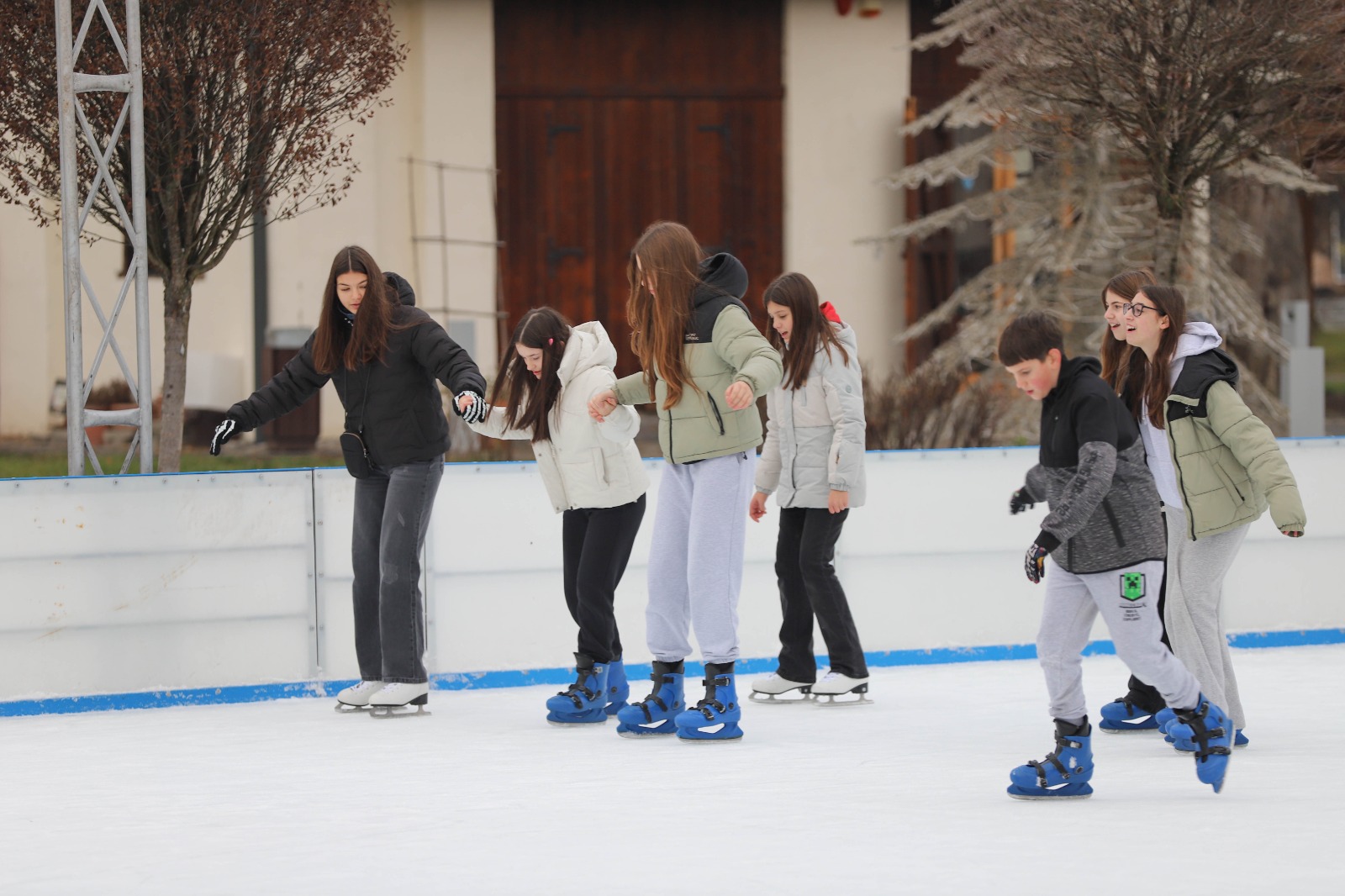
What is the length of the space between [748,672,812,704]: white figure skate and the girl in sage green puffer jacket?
5.19ft

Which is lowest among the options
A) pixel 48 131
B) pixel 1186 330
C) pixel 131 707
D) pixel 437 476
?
pixel 131 707

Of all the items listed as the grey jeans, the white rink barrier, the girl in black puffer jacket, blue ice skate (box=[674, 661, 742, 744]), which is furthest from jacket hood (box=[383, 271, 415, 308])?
blue ice skate (box=[674, 661, 742, 744])

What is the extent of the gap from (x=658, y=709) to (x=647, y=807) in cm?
108

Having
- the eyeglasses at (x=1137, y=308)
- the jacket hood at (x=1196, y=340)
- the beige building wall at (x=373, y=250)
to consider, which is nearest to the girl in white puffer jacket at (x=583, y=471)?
the eyeglasses at (x=1137, y=308)

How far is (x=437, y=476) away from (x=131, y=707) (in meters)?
1.51

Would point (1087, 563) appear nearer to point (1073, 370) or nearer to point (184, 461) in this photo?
point (1073, 370)

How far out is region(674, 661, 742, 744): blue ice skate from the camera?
213 inches

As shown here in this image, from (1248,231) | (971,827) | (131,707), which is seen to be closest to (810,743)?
(971,827)

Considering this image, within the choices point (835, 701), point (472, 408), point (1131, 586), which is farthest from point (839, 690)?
point (1131, 586)

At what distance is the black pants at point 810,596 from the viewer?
20.0 feet

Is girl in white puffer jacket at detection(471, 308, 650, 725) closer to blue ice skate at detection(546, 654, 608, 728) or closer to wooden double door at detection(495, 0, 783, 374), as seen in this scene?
blue ice skate at detection(546, 654, 608, 728)

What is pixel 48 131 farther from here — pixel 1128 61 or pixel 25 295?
pixel 25 295

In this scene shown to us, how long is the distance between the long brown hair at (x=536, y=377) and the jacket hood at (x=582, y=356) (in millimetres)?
29

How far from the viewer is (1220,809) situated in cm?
435
